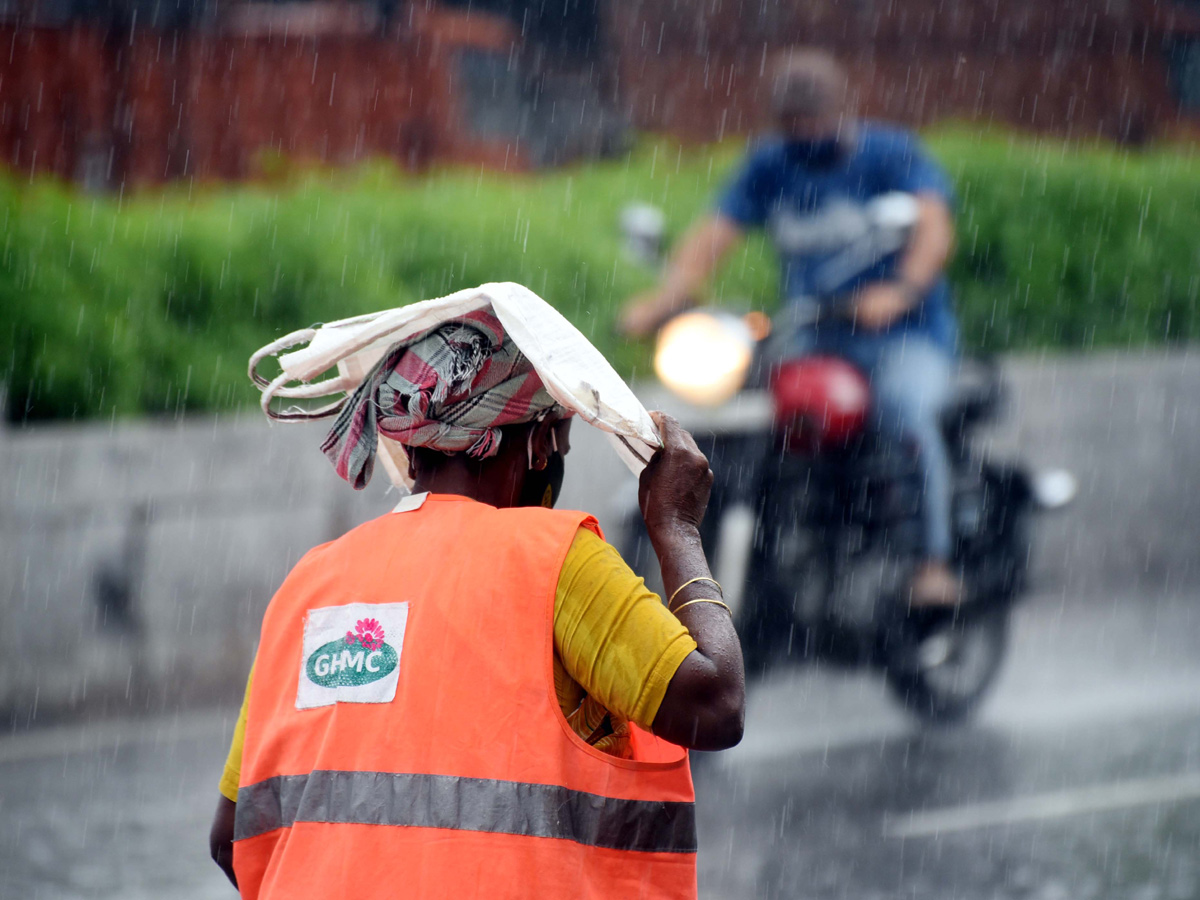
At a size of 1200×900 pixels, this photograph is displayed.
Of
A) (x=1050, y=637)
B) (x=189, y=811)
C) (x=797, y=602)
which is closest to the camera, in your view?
(x=189, y=811)

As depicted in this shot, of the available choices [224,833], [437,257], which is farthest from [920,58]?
[224,833]

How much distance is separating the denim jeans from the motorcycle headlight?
0.44 meters

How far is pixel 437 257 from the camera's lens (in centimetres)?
870

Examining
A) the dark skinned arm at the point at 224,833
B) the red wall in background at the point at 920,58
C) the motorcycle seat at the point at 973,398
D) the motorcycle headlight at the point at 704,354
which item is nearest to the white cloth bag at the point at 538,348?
the dark skinned arm at the point at 224,833

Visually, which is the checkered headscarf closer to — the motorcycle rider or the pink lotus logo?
the pink lotus logo

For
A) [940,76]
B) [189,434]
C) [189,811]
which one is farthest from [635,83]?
[189,811]

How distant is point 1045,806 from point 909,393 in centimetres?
170

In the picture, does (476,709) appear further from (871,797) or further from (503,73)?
(503,73)

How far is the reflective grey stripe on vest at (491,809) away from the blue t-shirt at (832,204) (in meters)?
4.29

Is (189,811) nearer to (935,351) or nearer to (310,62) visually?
(935,351)

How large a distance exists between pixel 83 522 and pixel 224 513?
67cm

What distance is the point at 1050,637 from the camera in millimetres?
7117

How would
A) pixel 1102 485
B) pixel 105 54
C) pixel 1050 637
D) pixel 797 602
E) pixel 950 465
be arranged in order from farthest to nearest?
pixel 105 54 < pixel 1102 485 < pixel 1050 637 < pixel 950 465 < pixel 797 602

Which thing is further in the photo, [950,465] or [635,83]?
[635,83]
